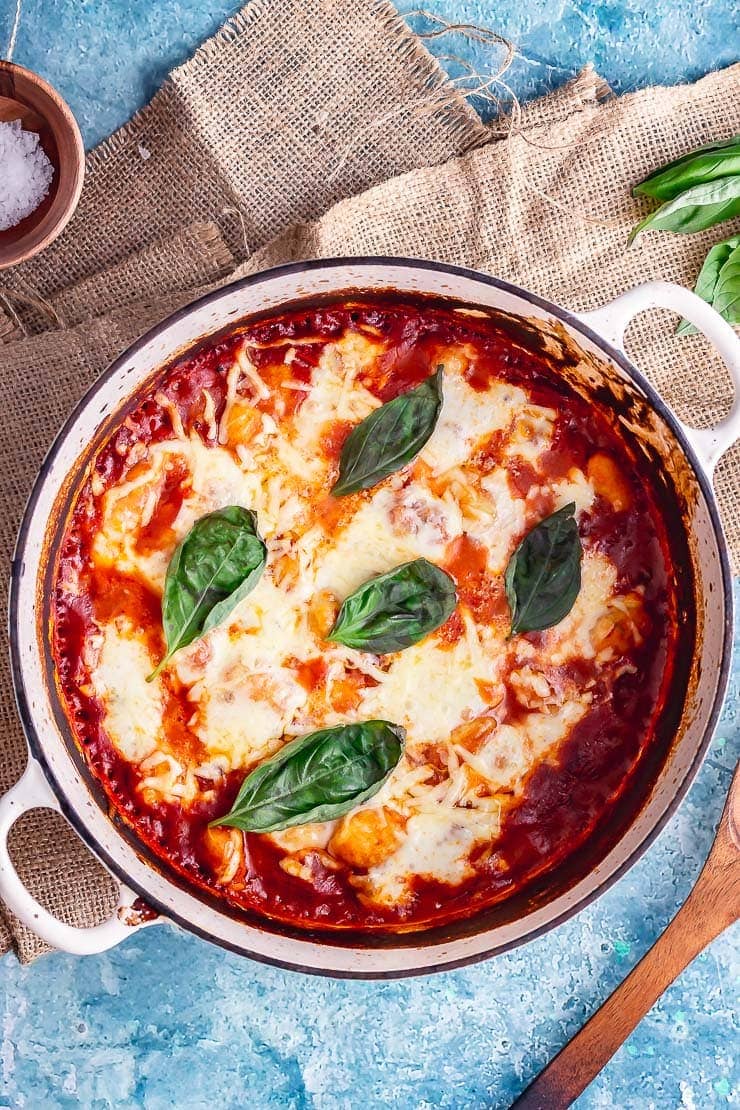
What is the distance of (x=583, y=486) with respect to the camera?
216cm

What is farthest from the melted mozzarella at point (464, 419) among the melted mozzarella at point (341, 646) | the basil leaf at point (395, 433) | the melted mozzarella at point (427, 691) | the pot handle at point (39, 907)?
the pot handle at point (39, 907)

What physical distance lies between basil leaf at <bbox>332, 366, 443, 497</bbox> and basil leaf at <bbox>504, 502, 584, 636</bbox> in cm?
32

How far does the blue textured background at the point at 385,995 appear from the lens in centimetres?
231

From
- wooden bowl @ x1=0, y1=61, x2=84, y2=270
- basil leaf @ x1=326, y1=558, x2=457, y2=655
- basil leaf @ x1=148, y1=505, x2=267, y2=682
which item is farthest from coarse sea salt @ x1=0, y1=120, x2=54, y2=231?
basil leaf @ x1=326, y1=558, x2=457, y2=655

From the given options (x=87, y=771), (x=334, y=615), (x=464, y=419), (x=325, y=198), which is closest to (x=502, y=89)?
(x=325, y=198)

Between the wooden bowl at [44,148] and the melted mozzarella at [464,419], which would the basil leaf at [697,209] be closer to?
the melted mozzarella at [464,419]

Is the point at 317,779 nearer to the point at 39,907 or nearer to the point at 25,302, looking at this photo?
the point at 39,907

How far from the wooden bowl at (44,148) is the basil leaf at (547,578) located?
1.20 m

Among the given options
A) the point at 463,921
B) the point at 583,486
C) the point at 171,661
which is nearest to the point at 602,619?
the point at 583,486

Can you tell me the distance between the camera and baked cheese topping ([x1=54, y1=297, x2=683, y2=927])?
210cm

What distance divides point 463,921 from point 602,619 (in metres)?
0.71

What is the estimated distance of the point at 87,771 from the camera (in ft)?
6.97

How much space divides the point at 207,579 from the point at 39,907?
0.67 m

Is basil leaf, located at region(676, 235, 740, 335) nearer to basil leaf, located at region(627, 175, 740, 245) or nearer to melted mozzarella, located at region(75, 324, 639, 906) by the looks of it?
basil leaf, located at region(627, 175, 740, 245)
